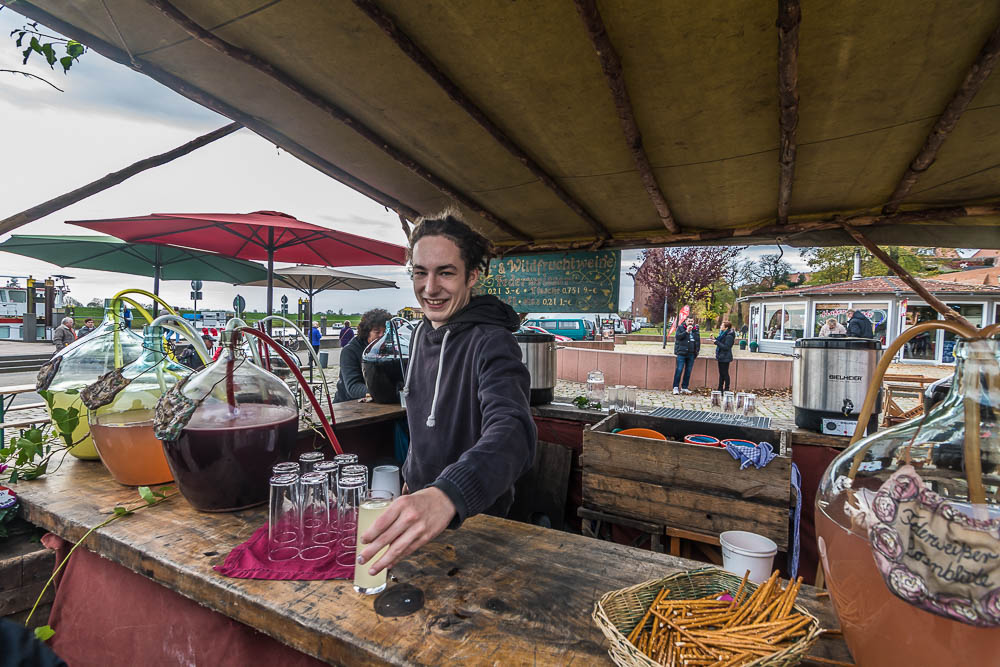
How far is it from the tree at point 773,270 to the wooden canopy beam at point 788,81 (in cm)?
3432

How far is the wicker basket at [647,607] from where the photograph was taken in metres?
0.75

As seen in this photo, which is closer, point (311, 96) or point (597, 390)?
point (311, 96)

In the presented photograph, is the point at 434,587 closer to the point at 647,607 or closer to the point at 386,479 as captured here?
the point at 647,607

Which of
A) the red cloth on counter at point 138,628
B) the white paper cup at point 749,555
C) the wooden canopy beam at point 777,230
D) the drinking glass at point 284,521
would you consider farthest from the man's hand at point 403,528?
the wooden canopy beam at point 777,230

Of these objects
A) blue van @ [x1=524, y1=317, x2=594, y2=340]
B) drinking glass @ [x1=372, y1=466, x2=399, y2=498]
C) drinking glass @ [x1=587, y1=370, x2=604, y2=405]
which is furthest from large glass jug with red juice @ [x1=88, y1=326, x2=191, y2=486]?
blue van @ [x1=524, y1=317, x2=594, y2=340]

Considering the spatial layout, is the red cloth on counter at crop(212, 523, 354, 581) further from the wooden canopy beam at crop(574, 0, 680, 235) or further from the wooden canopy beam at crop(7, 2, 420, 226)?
the wooden canopy beam at crop(7, 2, 420, 226)

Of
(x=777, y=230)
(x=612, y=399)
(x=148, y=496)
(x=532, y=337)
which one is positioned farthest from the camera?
(x=532, y=337)

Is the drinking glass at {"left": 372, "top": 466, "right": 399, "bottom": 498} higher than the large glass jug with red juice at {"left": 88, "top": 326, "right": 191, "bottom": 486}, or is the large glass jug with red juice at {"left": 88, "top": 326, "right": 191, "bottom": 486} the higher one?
the large glass jug with red juice at {"left": 88, "top": 326, "right": 191, "bottom": 486}

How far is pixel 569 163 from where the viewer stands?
278 cm

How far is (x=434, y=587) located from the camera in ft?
3.76

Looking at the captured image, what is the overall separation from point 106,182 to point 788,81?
344cm

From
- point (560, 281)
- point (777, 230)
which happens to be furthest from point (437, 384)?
point (777, 230)

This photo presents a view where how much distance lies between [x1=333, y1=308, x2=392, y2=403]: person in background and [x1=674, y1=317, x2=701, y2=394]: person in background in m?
8.23

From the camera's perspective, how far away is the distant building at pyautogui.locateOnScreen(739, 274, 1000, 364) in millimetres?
17484
